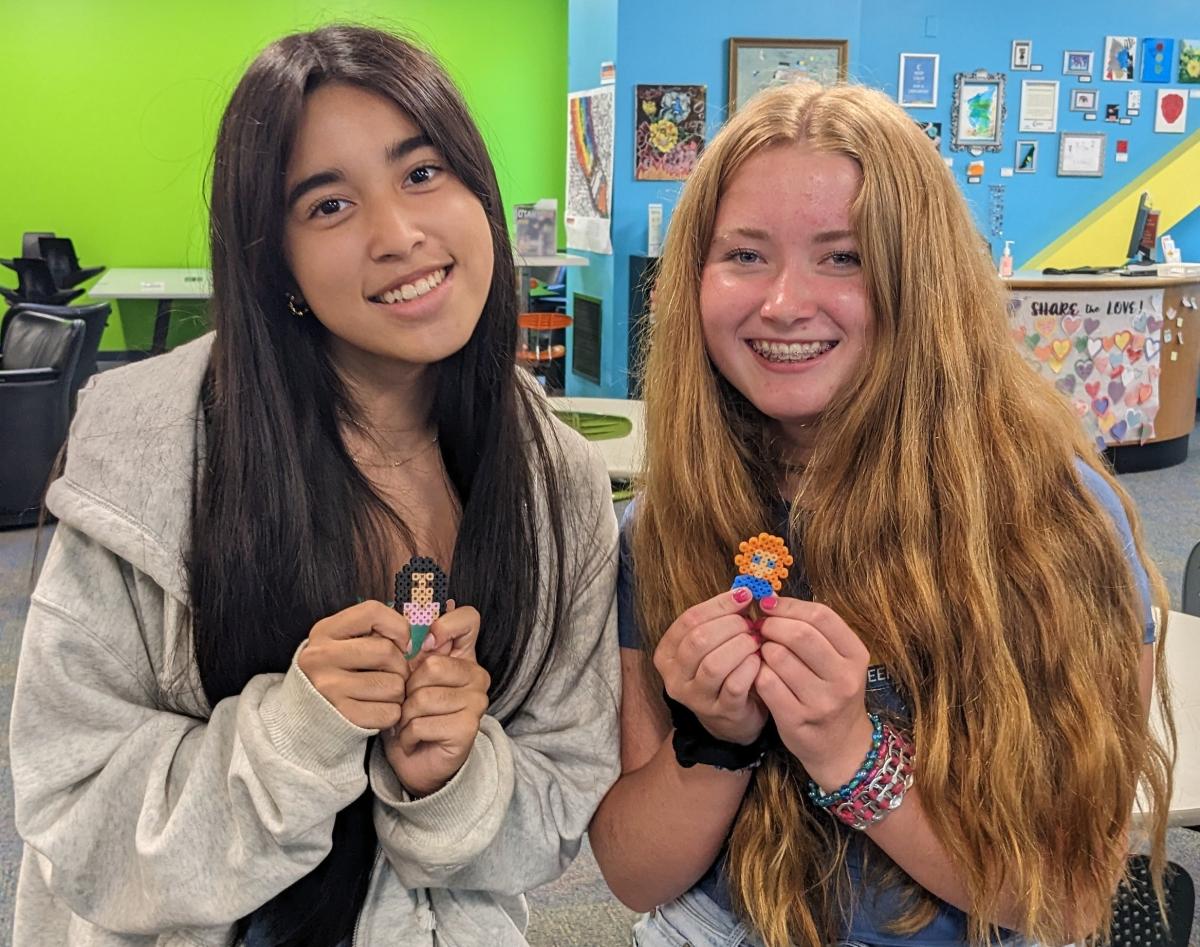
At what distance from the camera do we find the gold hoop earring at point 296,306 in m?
1.22

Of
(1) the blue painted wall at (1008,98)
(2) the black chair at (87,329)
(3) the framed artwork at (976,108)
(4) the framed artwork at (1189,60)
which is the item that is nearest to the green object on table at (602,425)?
(1) the blue painted wall at (1008,98)

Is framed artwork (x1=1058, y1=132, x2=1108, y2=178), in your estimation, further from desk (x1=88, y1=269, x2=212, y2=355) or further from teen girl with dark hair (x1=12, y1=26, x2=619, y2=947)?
teen girl with dark hair (x1=12, y1=26, x2=619, y2=947)

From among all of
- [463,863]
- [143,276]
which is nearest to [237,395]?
[463,863]

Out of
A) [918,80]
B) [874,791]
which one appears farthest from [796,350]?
[918,80]

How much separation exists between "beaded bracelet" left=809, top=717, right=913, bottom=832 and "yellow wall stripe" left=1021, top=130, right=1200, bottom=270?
7593 mm

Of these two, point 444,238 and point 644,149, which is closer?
point 444,238

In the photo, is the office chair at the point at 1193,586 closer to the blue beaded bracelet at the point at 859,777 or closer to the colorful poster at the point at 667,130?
the blue beaded bracelet at the point at 859,777

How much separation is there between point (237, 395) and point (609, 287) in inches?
230

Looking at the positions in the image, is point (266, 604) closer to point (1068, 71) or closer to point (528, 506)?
point (528, 506)

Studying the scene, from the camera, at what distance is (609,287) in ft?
22.7

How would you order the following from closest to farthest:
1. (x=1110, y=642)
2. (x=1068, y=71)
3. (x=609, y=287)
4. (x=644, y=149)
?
(x=1110, y=642)
(x=644, y=149)
(x=609, y=287)
(x=1068, y=71)

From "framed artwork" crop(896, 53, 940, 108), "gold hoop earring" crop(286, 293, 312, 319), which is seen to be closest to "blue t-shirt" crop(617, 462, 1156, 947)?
"gold hoop earring" crop(286, 293, 312, 319)

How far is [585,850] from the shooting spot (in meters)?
2.92

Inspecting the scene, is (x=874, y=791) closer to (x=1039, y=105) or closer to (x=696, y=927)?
(x=696, y=927)
